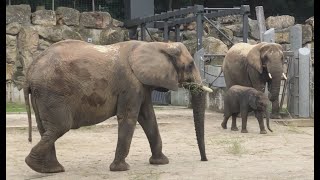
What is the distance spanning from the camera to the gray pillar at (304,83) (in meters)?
15.6

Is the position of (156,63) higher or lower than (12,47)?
lower

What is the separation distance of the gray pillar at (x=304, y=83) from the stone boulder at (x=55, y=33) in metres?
9.43

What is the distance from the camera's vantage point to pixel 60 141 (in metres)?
12.2

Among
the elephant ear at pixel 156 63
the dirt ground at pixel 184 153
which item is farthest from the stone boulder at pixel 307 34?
the elephant ear at pixel 156 63

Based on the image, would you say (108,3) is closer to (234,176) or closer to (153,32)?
(153,32)

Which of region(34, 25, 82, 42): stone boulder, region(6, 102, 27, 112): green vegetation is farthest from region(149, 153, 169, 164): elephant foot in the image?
region(34, 25, 82, 42): stone boulder

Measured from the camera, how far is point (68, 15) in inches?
917

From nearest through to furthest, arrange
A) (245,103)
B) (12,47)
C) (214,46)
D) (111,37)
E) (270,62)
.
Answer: (245,103) → (270,62) → (214,46) → (12,47) → (111,37)

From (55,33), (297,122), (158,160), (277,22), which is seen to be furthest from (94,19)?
(158,160)

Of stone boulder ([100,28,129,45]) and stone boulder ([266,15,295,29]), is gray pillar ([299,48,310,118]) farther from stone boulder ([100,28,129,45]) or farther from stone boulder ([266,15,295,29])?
stone boulder ([100,28,129,45])

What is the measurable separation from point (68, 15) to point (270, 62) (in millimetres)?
10658

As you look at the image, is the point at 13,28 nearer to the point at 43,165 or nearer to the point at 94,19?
the point at 94,19

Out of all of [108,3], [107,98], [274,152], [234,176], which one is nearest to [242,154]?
[274,152]

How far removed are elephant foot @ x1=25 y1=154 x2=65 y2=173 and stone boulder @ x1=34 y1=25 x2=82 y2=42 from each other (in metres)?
14.5
